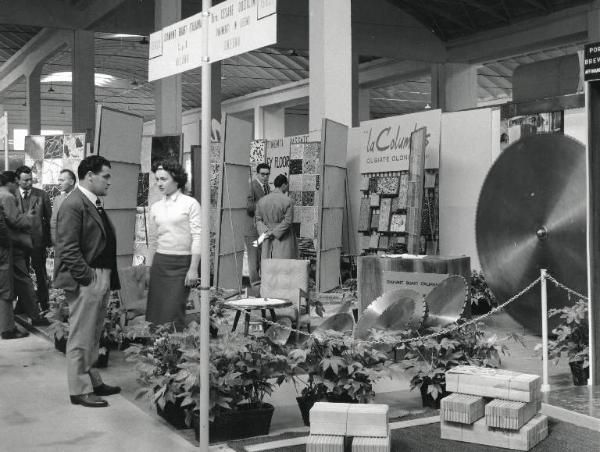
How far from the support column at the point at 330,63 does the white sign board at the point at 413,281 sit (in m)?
4.14

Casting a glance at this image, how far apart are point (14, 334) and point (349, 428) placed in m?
5.05

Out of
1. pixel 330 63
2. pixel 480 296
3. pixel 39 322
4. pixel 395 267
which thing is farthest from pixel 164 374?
pixel 330 63

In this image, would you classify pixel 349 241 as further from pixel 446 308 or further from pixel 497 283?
pixel 446 308

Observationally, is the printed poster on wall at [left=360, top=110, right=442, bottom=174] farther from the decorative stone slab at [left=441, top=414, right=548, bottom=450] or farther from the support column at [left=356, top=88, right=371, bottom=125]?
the support column at [left=356, top=88, right=371, bottom=125]

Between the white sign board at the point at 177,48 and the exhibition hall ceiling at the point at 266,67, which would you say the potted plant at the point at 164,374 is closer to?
the white sign board at the point at 177,48

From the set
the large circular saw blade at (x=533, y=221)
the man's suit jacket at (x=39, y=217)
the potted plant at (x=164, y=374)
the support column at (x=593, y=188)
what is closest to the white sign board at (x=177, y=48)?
the potted plant at (x=164, y=374)

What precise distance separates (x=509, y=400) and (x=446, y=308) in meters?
1.60

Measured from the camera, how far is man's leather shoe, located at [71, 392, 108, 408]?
5.13m

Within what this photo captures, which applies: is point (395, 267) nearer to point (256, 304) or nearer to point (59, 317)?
point (256, 304)

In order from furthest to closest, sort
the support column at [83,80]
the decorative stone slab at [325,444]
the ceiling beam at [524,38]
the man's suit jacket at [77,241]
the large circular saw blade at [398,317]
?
the support column at [83,80] < the ceiling beam at [524,38] < the large circular saw blade at [398,317] < the man's suit jacket at [77,241] < the decorative stone slab at [325,444]

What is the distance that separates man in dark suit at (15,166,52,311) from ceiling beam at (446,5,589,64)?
1291cm

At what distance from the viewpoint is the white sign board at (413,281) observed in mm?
6891

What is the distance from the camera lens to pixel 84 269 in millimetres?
5008

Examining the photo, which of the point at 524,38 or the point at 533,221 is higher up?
the point at 524,38
